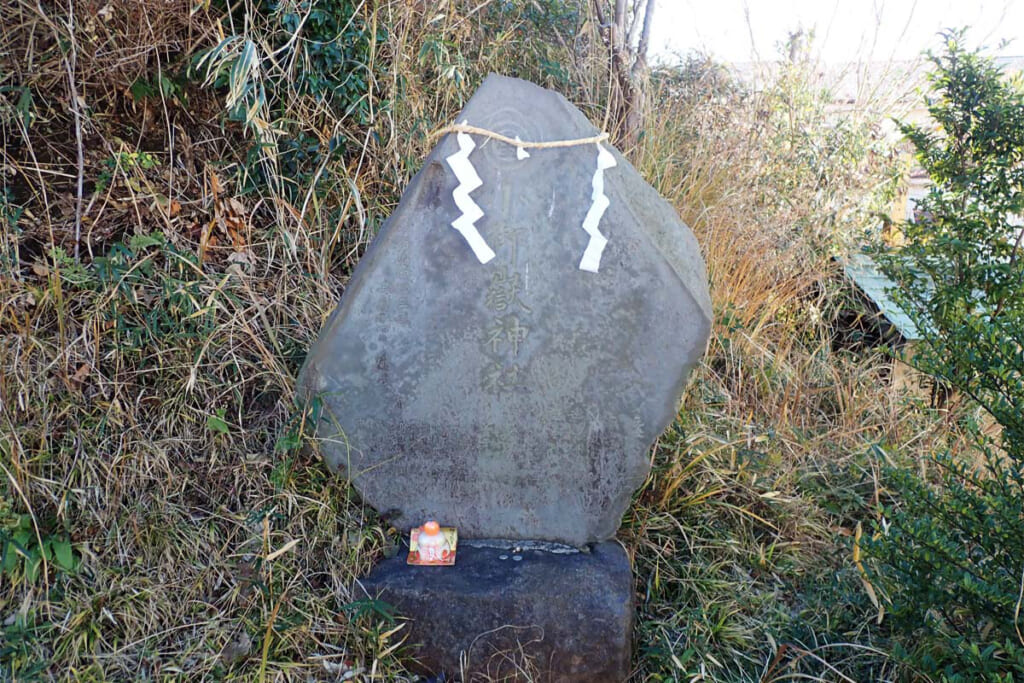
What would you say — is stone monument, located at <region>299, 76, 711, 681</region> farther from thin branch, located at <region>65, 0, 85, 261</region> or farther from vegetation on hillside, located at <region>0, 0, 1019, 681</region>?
thin branch, located at <region>65, 0, 85, 261</region>

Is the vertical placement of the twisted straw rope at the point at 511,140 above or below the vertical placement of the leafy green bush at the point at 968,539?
above

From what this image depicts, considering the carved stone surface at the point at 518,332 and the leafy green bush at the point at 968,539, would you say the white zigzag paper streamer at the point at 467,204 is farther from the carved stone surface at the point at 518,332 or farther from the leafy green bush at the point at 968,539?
the leafy green bush at the point at 968,539

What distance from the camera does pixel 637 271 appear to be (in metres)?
2.03

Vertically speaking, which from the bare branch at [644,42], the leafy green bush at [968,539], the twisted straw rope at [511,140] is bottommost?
the leafy green bush at [968,539]

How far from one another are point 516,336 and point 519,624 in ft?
2.30

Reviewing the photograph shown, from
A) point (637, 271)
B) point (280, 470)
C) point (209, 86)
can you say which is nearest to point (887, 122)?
point (637, 271)

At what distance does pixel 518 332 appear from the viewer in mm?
2062

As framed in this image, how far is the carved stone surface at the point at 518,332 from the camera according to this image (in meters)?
2.04

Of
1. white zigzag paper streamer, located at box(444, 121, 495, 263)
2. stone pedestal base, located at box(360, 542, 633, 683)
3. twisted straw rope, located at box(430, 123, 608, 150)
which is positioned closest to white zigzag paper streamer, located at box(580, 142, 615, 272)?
twisted straw rope, located at box(430, 123, 608, 150)

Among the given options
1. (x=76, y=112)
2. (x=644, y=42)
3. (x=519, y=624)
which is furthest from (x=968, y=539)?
(x=644, y=42)

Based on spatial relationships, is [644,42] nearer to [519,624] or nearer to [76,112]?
[76,112]

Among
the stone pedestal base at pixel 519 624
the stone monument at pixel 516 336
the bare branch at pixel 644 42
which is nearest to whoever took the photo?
the stone pedestal base at pixel 519 624

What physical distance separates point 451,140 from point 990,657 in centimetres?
163

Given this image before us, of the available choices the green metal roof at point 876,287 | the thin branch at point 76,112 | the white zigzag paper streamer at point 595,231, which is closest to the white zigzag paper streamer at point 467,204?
the white zigzag paper streamer at point 595,231
